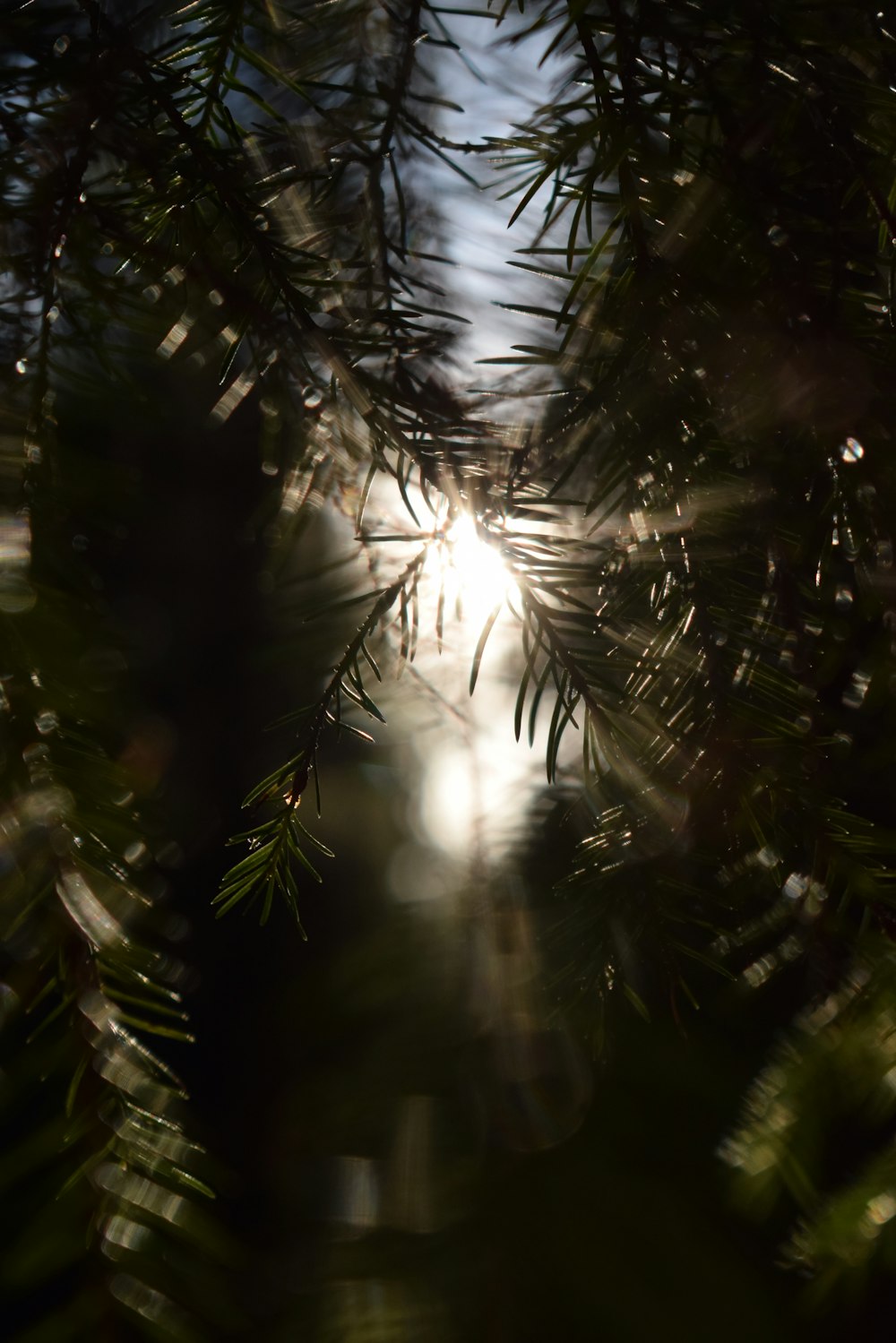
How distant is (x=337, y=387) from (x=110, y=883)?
16 centimetres

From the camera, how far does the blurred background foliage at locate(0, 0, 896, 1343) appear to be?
21cm

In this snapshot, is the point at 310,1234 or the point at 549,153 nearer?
the point at 549,153

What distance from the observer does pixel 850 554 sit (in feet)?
0.80

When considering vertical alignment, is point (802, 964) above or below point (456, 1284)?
above

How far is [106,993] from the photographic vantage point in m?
0.22

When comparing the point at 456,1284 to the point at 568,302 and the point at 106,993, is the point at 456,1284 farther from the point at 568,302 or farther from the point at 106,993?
the point at 568,302

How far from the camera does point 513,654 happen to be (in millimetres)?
435

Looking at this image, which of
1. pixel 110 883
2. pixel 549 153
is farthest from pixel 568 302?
pixel 110 883

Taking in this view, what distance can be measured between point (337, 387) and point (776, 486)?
0.44 ft

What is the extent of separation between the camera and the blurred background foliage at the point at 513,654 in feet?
0.69

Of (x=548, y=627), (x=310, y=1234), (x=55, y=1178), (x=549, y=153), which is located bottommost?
(x=310, y=1234)

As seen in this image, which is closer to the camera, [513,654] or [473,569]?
[473,569]

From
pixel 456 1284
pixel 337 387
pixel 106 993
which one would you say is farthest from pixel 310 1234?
pixel 337 387

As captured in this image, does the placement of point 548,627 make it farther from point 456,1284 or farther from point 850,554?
point 456,1284
